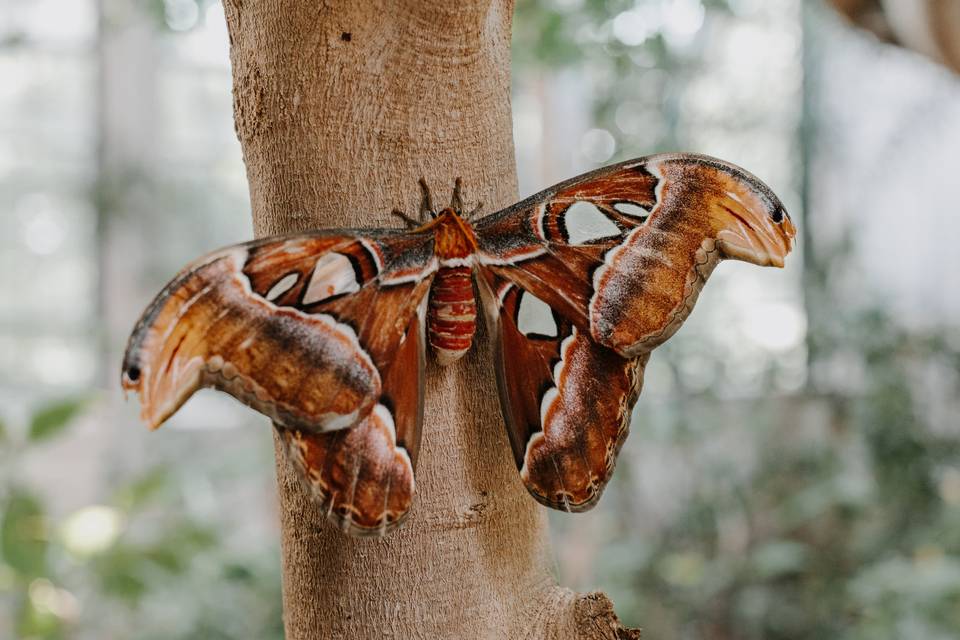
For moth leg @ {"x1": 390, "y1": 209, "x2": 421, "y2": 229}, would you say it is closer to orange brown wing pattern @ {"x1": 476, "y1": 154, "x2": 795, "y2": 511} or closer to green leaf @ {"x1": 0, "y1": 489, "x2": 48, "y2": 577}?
orange brown wing pattern @ {"x1": 476, "y1": 154, "x2": 795, "y2": 511}

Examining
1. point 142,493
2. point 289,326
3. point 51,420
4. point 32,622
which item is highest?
point 289,326

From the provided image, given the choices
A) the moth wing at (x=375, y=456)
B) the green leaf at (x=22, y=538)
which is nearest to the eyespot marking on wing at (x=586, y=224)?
the moth wing at (x=375, y=456)

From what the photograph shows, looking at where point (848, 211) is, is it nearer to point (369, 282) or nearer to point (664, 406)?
point (664, 406)

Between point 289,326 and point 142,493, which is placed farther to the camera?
point 142,493

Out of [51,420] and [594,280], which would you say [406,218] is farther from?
[51,420]

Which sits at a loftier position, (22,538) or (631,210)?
(631,210)

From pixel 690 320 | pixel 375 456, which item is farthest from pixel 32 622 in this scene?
pixel 690 320

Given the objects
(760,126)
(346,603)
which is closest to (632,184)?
(346,603)
